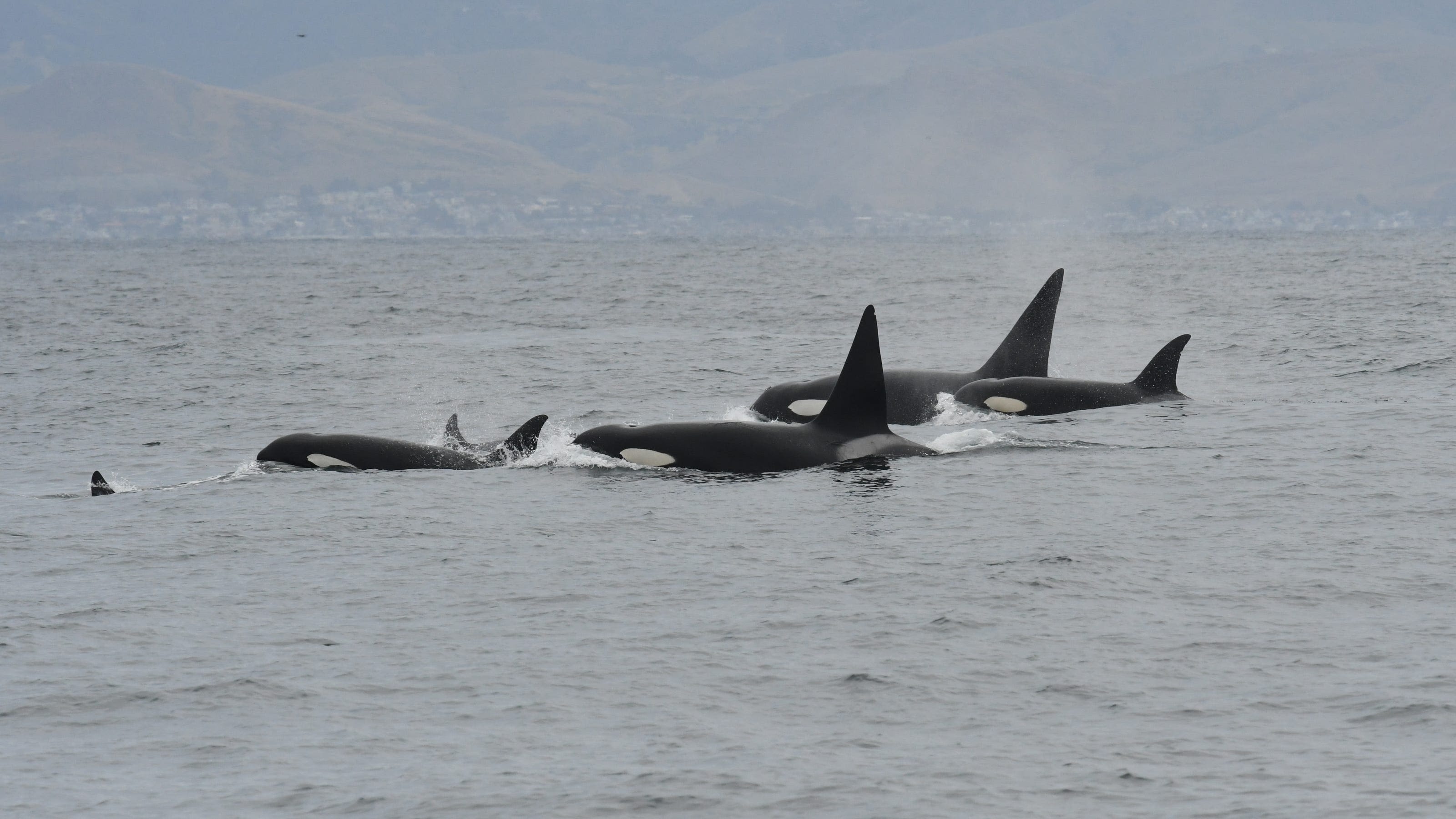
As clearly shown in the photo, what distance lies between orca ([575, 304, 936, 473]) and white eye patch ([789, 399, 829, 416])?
324 cm

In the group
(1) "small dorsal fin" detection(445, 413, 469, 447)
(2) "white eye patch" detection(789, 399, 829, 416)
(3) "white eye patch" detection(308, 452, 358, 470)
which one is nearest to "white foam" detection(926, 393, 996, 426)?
(2) "white eye patch" detection(789, 399, 829, 416)

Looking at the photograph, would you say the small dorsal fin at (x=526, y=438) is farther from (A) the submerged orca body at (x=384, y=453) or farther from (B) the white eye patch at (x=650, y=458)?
(B) the white eye patch at (x=650, y=458)

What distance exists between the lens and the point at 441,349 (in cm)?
3347

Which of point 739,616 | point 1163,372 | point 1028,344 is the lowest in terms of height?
point 739,616

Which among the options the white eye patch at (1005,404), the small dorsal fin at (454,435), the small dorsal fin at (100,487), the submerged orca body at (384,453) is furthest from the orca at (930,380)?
the small dorsal fin at (100,487)

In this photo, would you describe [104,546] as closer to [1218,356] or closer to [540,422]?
[540,422]

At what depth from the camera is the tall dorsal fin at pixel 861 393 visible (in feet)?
47.1

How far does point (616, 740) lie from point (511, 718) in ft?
2.20

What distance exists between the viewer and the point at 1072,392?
63.7 feet

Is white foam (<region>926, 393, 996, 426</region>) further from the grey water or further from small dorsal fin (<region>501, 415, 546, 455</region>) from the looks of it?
small dorsal fin (<region>501, 415, 546, 455</region>)

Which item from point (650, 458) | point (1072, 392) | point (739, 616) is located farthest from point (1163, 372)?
point (739, 616)

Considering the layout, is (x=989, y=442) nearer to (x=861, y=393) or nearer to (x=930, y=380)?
(x=861, y=393)

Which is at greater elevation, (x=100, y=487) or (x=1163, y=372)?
(x=1163, y=372)

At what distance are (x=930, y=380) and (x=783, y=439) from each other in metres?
5.54
